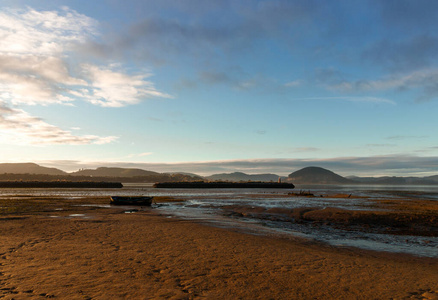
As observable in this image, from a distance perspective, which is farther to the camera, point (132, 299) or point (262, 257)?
point (262, 257)

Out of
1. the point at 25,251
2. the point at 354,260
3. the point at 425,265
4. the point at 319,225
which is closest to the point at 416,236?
the point at 319,225

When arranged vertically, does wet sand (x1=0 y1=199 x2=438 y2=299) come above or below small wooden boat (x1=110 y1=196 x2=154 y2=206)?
above

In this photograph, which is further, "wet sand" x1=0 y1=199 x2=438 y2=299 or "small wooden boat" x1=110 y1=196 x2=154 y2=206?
"small wooden boat" x1=110 y1=196 x2=154 y2=206

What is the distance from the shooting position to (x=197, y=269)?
959 cm

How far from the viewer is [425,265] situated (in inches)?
433

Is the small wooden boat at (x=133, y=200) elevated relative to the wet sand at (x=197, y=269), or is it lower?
lower

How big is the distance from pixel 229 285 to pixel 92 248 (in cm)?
704

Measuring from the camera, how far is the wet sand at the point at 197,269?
7.53m

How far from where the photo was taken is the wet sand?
7.53 metres

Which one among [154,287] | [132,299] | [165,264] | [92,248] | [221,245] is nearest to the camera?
[132,299]

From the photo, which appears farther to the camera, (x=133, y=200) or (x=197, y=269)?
(x=133, y=200)

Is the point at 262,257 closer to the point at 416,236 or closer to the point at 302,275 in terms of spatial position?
the point at 302,275

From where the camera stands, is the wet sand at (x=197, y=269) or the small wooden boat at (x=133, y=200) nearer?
the wet sand at (x=197, y=269)

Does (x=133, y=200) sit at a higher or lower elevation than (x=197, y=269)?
lower
